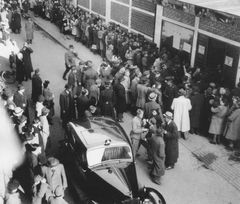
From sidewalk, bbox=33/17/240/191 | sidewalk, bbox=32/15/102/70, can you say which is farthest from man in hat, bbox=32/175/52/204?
sidewalk, bbox=32/15/102/70

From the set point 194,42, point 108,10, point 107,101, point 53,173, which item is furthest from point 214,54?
point 108,10

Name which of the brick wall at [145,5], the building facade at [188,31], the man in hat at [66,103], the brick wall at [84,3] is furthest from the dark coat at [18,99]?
the brick wall at [84,3]

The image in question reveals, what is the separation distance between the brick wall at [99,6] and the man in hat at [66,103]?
12316mm

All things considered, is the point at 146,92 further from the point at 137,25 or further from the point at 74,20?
the point at 74,20

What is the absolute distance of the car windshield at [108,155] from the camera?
30.0ft

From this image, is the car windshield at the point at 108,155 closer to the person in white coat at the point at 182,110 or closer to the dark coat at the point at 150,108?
the dark coat at the point at 150,108

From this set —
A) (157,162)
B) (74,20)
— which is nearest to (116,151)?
(157,162)

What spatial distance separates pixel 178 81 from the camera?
1525 cm

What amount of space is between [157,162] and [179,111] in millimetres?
2484

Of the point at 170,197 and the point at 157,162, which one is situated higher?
the point at 157,162

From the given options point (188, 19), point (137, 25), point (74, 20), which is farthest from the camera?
point (74, 20)

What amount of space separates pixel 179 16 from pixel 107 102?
254 inches

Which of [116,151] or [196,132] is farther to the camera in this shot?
[196,132]

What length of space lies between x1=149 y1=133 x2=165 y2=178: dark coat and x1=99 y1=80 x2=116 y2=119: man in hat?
103 inches
